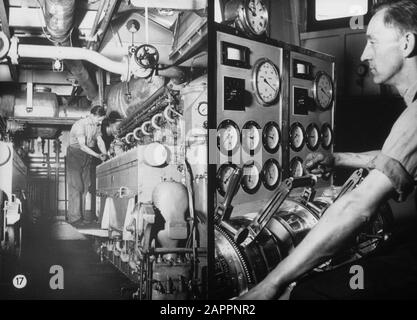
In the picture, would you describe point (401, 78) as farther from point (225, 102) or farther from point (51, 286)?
point (51, 286)

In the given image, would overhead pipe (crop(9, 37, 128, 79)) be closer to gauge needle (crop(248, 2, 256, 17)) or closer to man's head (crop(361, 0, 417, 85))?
gauge needle (crop(248, 2, 256, 17))

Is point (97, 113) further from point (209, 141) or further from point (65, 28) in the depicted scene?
point (209, 141)

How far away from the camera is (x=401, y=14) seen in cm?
162

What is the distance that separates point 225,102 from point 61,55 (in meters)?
1.07

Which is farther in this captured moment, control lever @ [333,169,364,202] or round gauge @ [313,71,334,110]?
round gauge @ [313,71,334,110]

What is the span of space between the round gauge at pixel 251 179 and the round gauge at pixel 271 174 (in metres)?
0.07

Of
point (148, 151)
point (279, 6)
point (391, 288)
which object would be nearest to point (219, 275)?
point (391, 288)

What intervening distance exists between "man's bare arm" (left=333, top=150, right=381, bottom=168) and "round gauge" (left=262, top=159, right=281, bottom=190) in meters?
0.46

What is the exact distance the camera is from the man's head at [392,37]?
5.30 feet

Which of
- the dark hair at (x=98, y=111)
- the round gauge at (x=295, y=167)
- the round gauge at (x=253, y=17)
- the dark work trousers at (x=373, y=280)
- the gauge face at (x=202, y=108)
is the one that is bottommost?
the dark work trousers at (x=373, y=280)

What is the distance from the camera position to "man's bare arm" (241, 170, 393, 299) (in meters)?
1.37

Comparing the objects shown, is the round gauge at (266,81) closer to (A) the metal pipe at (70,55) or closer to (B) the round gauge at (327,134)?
(B) the round gauge at (327,134)

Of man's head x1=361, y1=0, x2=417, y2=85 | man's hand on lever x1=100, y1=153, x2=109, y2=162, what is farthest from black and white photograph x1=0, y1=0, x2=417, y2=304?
man's hand on lever x1=100, y1=153, x2=109, y2=162

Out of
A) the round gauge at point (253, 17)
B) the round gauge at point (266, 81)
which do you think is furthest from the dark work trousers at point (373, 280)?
the round gauge at point (253, 17)
